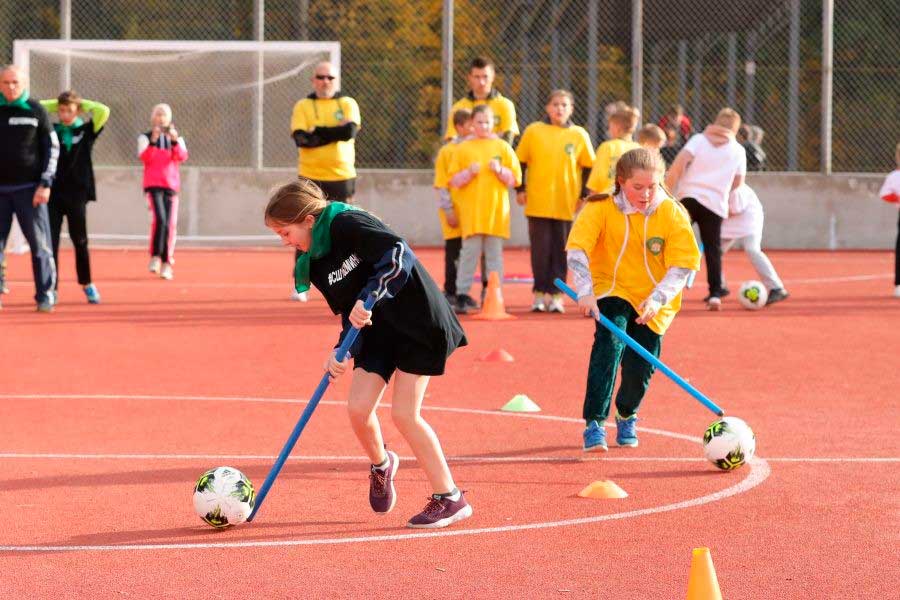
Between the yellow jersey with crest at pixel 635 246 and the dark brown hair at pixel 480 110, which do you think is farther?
the dark brown hair at pixel 480 110

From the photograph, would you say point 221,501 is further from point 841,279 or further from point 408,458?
point 841,279

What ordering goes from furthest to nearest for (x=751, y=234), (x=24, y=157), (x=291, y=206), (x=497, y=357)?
(x=751, y=234) → (x=24, y=157) → (x=497, y=357) → (x=291, y=206)

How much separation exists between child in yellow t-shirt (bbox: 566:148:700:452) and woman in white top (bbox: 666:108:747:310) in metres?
6.30

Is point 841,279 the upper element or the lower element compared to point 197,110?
lower

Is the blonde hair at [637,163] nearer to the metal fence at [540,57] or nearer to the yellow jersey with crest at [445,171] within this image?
the yellow jersey with crest at [445,171]

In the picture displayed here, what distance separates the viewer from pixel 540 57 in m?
23.6

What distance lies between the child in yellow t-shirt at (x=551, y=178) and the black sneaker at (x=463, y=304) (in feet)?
2.10

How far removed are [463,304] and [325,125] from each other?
210cm

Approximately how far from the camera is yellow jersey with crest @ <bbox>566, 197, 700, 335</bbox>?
750 centimetres

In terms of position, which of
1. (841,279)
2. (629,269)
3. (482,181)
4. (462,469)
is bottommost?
(841,279)

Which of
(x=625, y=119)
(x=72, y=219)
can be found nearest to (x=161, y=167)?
(x=72, y=219)

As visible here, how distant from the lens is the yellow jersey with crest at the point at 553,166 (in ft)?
45.1

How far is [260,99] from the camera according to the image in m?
22.4

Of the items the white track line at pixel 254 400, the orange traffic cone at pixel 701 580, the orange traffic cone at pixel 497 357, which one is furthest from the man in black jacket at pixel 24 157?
the orange traffic cone at pixel 701 580
